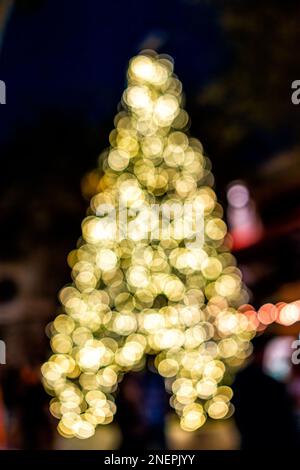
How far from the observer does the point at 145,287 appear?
8.33 meters

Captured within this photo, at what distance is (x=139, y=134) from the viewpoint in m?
8.59

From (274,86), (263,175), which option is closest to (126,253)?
(274,86)

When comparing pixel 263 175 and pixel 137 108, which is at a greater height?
pixel 263 175

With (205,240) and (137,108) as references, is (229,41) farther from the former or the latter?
(205,240)

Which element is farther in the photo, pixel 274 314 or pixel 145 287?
pixel 274 314

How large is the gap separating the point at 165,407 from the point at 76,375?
1025mm

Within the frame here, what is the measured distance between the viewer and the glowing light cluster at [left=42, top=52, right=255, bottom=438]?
27.1 feet

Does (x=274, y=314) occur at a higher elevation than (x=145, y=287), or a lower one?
higher

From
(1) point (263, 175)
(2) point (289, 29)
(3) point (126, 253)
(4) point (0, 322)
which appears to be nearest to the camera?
(2) point (289, 29)

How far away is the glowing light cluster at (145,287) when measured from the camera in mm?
8273

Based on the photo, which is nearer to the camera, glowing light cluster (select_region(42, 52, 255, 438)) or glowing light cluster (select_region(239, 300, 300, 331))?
glowing light cluster (select_region(42, 52, 255, 438))

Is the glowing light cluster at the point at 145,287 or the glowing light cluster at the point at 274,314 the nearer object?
the glowing light cluster at the point at 145,287
